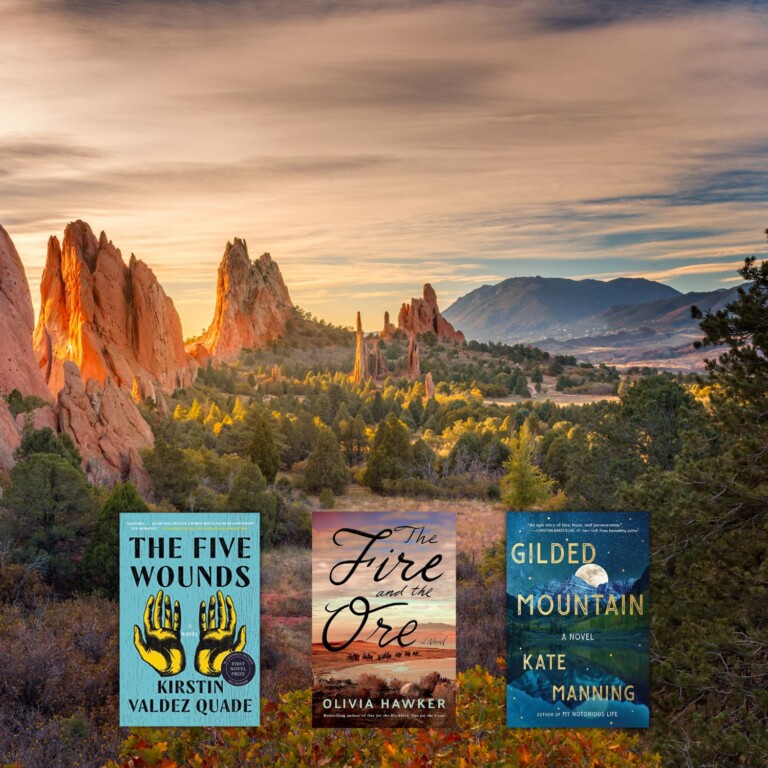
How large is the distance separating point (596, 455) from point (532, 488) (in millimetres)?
3600

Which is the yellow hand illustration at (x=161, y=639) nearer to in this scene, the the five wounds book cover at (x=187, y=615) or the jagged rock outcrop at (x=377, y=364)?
the the five wounds book cover at (x=187, y=615)

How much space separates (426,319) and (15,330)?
111486 millimetres

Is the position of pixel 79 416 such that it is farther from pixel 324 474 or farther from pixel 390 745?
pixel 390 745

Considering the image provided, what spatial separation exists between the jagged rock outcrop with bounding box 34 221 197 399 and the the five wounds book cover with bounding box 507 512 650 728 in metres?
71.4

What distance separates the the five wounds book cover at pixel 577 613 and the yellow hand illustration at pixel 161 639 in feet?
9.71

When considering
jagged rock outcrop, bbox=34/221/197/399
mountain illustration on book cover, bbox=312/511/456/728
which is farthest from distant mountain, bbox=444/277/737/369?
mountain illustration on book cover, bbox=312/511/456/728

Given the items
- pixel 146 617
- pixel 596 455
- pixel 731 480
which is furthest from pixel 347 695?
pixel 596 455

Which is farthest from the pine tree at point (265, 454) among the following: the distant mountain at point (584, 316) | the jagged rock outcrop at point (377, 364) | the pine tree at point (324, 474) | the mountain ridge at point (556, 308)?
the mountain ridge at point (556, 308)

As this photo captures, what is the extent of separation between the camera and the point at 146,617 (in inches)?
295

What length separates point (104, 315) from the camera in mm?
81688

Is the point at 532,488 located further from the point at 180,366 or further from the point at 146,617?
the point at 180,366

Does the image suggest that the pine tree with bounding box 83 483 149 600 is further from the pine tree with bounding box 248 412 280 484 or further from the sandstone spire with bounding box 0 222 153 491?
the pine tree with bounding box 248 412 280 484

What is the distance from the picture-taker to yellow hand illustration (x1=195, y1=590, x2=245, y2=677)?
7480mm

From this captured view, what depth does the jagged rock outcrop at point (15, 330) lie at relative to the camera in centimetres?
4097
